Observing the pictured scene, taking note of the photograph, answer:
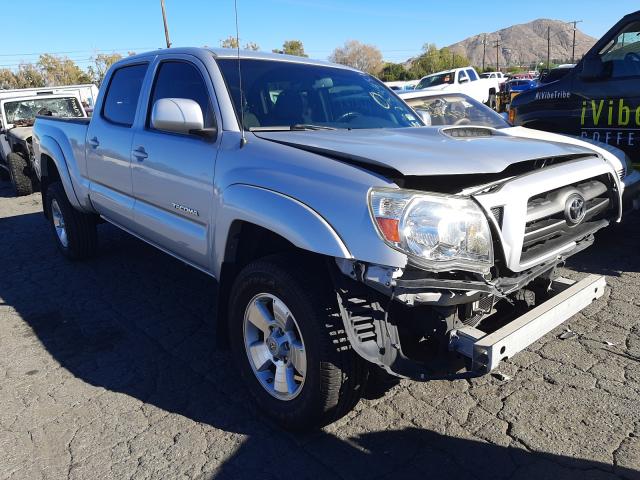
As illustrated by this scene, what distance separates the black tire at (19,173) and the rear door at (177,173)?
767 centimetres

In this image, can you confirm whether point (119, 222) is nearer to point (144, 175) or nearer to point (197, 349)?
point (144, 175)

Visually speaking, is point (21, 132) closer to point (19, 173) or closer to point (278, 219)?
point (19, 173)

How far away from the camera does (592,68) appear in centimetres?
553

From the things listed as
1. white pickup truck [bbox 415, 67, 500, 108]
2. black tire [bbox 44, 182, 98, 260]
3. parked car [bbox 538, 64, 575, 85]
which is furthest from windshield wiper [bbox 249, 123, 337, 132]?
white pickup truck [bbox 415, 67, 500, 108]

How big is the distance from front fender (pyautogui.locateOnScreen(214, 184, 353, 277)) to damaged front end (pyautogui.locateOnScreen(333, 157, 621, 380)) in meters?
0.12

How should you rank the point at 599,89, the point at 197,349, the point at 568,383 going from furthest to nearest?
1. the point at 599,89
2. the point at 197,349
3. the point at 568,383

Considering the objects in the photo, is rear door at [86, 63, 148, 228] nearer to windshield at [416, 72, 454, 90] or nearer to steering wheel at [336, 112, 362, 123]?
steering wheel at [336, 112, 362, 123]

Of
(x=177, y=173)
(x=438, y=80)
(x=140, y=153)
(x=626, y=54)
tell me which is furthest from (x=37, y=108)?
(x=438, y=80)

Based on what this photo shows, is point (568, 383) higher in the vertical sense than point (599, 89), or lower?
lower

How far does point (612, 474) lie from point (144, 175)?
3276 millimetres

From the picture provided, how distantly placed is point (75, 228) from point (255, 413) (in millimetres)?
3511

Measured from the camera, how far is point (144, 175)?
377 cm

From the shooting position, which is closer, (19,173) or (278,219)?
(278,219)

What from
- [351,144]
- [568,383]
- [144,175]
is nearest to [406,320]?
[351,144]
